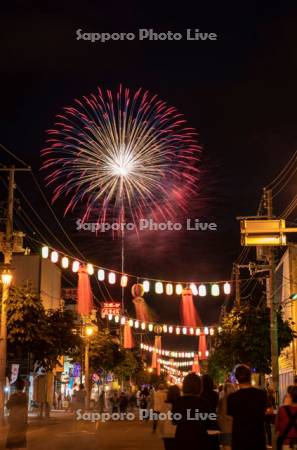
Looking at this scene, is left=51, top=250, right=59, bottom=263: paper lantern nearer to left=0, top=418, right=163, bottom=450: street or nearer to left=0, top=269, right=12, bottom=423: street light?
left=0, top=269, right=12, bottom=423: street light

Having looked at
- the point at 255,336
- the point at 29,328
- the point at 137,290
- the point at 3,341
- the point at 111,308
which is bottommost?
the point at 3,341

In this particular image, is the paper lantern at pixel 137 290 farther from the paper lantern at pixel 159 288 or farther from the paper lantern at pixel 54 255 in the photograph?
the paper lantern at pixel 54 255

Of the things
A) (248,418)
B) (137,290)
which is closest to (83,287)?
(137,290)

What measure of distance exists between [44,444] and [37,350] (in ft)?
34.8

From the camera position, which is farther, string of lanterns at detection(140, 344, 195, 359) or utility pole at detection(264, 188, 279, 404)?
string of lanterns at detection(140, 344, 195, 359)

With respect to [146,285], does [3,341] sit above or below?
below

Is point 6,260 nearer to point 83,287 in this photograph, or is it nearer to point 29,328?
point 29,328

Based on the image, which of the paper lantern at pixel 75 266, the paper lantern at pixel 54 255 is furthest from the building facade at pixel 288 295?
the paper lantern at pixel 54 255

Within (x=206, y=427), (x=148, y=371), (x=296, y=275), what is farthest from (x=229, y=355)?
(x=148, y=371)

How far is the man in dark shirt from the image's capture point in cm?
772

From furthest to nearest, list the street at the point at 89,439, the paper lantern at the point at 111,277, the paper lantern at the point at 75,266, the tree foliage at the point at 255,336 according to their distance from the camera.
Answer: the tree foliage at the point at 255,336 < the paper lantern at the point at 111,277 < the paper lantern at the point at 75,266 < the street at the point at 89,439

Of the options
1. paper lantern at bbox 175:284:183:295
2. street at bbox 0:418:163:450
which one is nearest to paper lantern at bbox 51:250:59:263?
street at bbox 0:418:163:450

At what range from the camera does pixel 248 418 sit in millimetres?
7812

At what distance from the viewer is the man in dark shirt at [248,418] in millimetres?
7723
